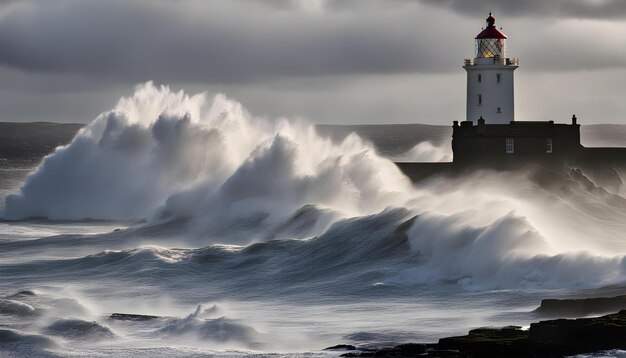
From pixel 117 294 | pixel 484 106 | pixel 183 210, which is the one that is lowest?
pixel 117 294

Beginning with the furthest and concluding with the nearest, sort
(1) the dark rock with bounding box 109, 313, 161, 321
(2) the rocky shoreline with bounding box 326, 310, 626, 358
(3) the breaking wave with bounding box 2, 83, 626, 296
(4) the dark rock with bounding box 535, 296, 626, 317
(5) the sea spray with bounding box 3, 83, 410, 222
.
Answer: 1. (5) the sea spray with bounding box 3, 83, 410, 222
2. (3) the breaking wave with bounding box 2, 83, 626, 296
3. (1) the dark rock with bounding box 109, 313, 161, 321
4. (4) the dark rock with bounding box 535, 296, 626, 317
5. (2) the rocky shoreline with bounding box 326, 310, 626, 358

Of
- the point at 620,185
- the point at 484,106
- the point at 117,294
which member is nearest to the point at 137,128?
the point at 484,106

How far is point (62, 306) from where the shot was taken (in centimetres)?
1792

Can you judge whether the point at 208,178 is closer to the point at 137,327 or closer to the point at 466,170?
the point at 466,170

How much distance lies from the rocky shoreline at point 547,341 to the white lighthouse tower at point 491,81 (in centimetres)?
1985

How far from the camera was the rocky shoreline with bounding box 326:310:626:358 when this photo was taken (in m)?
13.6

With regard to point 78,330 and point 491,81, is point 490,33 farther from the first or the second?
point 78,330

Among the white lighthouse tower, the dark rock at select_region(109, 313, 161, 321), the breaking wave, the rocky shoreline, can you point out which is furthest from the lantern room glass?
the rocky shoreline

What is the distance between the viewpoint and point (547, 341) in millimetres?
13664

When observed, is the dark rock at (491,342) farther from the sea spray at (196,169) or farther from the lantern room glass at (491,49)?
the lantern room glass at (491,49)

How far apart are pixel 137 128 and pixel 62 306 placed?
23280mm

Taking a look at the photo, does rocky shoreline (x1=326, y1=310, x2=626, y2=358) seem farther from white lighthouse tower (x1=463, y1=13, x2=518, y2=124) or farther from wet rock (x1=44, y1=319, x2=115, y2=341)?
white lighthouse tower (x1=463, y1=13, x2=518, y2=124)

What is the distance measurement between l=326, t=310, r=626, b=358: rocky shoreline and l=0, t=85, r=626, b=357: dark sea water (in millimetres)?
1094

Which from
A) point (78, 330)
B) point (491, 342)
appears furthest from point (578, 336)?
point (78, 330)
